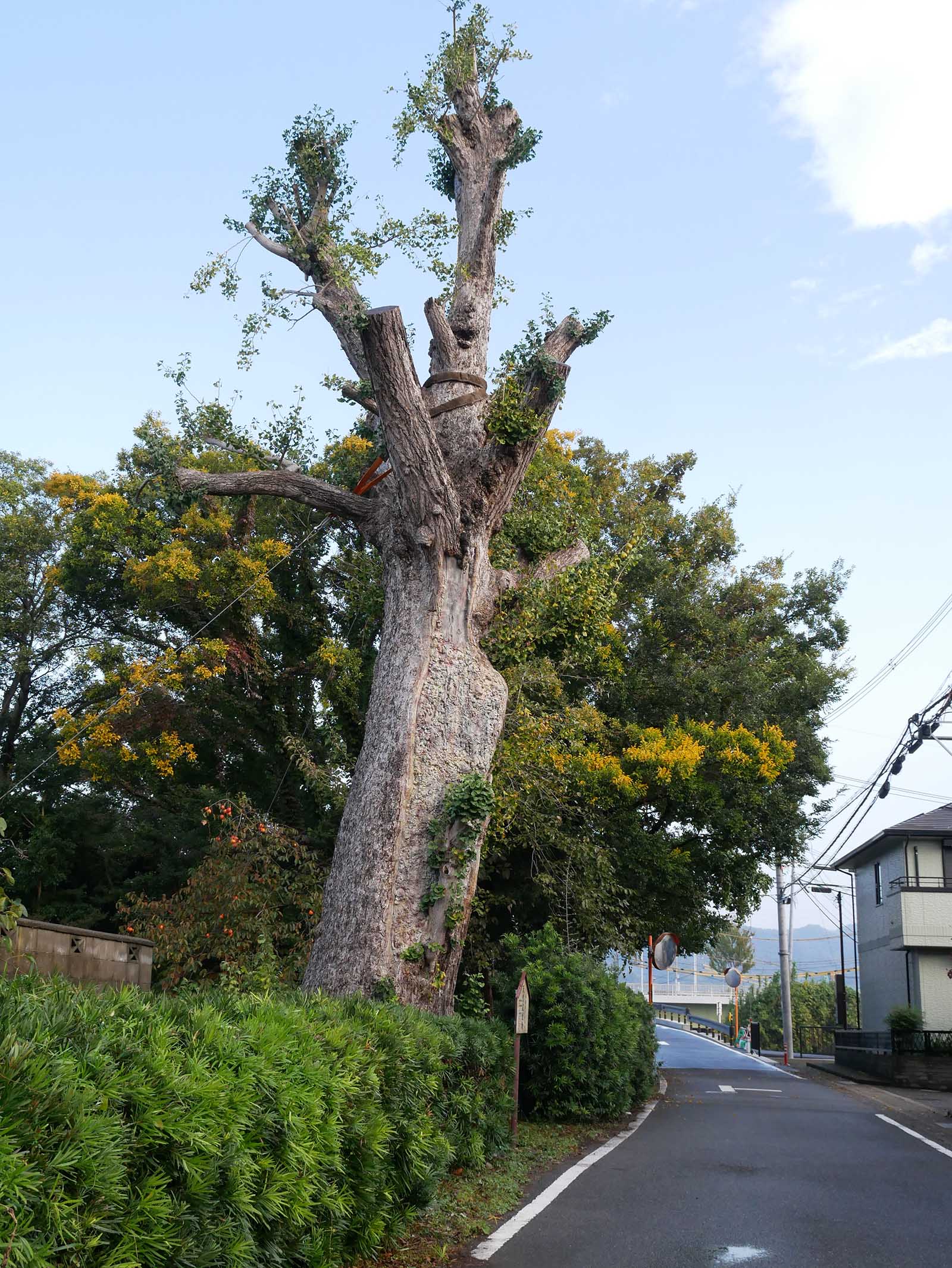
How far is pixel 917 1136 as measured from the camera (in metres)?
13.7

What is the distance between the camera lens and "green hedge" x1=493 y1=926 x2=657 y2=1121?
1379 cm

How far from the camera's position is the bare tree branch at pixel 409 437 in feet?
35.7

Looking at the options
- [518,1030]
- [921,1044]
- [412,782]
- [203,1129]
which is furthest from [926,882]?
[203,1129]

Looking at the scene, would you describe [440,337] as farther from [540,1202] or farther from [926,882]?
[926,882]

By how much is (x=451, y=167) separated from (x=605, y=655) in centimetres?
897

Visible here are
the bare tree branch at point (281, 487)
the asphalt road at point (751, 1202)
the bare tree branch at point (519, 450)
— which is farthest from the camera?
the bare tree branch at point (281, 487)

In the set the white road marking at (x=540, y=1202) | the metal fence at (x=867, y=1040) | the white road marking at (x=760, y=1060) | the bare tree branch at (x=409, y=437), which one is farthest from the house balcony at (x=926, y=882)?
the bare tree branch at (x=409, y=437)

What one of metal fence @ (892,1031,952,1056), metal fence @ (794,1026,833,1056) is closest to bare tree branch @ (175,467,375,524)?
metal fence @ (892,1031,952,1056)

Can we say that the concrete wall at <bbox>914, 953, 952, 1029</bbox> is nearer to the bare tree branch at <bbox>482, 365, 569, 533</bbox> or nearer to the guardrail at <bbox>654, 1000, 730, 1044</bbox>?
the guardrail at <bbox>654, 1000, 730, 1044</bbox>

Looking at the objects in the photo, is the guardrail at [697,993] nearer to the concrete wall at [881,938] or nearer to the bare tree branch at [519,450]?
the concrete wall at [881,938]

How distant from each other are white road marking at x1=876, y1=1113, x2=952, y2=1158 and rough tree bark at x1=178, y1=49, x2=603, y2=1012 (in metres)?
5.83

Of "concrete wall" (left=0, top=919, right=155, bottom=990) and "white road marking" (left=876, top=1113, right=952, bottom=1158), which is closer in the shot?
"white road marking" (left=876, top=1113, right=952, bottom=1158)

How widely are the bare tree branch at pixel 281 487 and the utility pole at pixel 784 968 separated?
89.5 ft

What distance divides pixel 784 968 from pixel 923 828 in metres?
8.35
